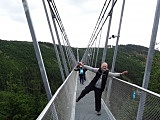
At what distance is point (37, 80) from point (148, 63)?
201ft

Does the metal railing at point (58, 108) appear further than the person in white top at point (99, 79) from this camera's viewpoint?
No

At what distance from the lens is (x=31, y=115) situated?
40.4 metres

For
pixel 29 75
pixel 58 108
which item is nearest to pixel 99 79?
pixel 58 108

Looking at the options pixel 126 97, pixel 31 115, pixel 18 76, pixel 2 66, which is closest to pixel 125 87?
pixel 126 97

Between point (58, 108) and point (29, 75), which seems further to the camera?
point (29, 75)

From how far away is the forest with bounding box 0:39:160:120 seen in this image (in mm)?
36938

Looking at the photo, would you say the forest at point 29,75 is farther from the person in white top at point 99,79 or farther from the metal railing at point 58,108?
the metal railing at point 58,108

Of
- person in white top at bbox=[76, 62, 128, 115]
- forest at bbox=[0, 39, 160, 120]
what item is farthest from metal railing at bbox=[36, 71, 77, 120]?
forest at bbox=[0, 39, 160, 120]

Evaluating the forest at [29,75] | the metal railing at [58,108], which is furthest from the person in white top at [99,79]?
the forest at [29,75]

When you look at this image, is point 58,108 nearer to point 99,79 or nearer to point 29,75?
point 99,79

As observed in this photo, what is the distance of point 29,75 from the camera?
7250cm

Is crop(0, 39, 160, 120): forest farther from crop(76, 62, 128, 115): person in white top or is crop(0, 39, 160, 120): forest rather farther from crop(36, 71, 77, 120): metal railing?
crop(36, 71, 77, 120): metal railing

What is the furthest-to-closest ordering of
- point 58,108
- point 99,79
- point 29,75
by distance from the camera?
point 29,75
point 99,79
point 58,108

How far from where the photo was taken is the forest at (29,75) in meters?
36.9
